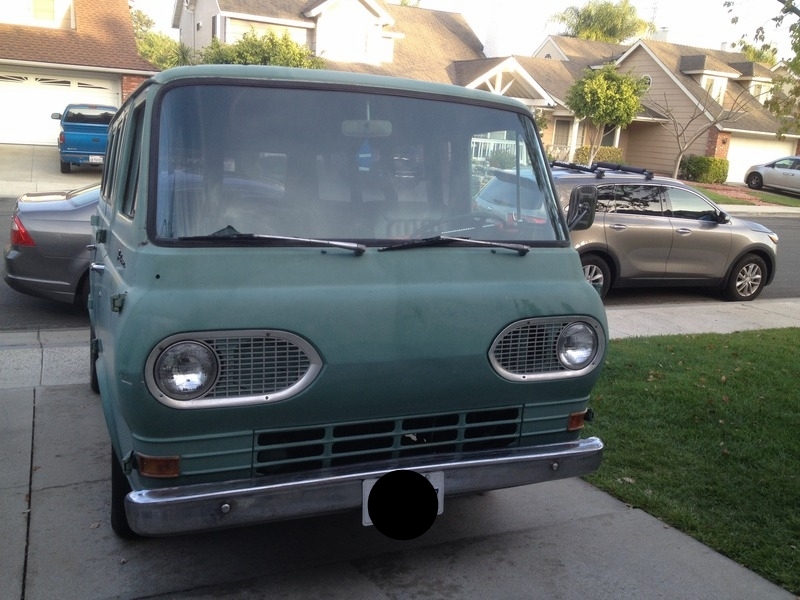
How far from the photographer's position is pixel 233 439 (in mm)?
3152

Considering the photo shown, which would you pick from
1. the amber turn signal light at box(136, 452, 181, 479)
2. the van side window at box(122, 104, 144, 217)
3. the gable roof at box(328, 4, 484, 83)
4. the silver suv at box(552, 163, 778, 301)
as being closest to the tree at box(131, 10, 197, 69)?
the gable roof at box(328, 4, 484, 83)

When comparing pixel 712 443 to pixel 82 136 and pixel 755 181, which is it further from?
pixel 755 181

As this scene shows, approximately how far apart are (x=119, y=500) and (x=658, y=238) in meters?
8.37

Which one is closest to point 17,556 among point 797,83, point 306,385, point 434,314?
point 306,385

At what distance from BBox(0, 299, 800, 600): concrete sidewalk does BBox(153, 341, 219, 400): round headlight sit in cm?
114

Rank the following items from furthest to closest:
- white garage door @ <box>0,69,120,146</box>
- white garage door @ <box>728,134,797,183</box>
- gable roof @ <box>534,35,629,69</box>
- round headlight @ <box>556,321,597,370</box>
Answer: gable roof @ <box>534,35,629,69</box>
white garage door @ <box>728,134,797,183</box>
white garage door @ <box>0,69,120,146</box>
round headlight @ <box>556,321,597,370</box>

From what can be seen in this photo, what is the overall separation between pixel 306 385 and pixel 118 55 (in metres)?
26.9

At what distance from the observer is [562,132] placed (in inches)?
1439

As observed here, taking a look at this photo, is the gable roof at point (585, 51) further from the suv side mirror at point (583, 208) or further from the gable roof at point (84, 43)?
the suv side mirror at point (583, 208)

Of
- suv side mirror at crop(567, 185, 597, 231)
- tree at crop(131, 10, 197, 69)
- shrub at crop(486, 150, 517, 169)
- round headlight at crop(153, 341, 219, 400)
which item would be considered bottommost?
round headlight at crop(153, 341, 219, 400)

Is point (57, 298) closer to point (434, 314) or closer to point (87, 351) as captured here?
point (87, 351)

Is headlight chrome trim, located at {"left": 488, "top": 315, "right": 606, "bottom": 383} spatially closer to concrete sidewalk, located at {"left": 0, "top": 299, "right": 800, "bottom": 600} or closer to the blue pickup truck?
concrete sidewalk, located at {"left": 0, "top": 299, "right": 800, "bottom": 600}

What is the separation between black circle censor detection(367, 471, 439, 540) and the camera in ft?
10.8

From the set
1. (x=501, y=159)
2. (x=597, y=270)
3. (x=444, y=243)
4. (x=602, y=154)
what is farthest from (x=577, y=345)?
(x=602, y=154)
